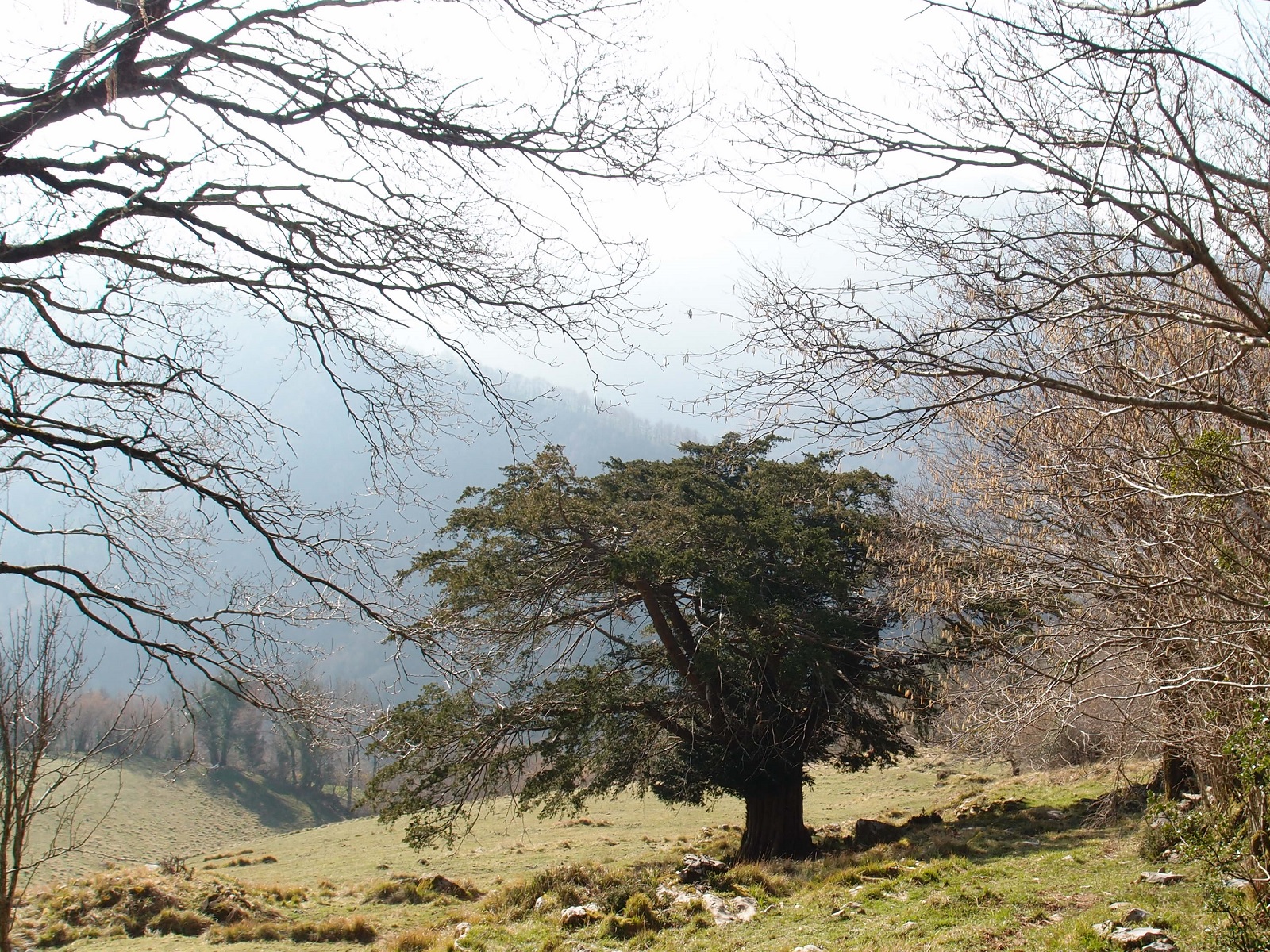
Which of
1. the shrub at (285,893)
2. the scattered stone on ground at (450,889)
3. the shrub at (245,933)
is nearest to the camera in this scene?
the shrub at (245,933)

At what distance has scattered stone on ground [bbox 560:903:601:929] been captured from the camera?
387 inches

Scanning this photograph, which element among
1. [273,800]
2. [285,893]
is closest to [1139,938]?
[285,893]

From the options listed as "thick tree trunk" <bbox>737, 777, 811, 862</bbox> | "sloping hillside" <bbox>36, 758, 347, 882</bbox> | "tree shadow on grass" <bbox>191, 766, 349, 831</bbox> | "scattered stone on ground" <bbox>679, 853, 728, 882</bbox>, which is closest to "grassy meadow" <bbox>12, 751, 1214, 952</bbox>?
"scattered stone on ground" <bbox>679, 853, 728, 882</bbox>

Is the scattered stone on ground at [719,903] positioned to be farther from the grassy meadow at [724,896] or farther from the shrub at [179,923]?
the shrub at [179,923]

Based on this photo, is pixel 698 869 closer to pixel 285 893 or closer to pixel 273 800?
pixel 285 893

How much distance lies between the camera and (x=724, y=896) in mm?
10398

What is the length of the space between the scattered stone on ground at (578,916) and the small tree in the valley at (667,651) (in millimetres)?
2326

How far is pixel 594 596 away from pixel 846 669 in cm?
431

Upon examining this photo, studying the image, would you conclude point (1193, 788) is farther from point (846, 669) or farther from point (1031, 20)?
point (1031, 20)

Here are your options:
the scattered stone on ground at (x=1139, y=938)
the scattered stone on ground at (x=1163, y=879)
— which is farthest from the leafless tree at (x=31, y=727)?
the scattered stone on ground at (x=1163, y=879)

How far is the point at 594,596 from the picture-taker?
13.3 metres

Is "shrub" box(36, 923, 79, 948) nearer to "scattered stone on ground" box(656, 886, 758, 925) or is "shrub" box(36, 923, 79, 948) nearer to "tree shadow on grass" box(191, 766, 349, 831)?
"scattered stone on ground" box(656, 886, 758, 925)

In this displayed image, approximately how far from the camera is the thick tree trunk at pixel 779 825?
14.0m

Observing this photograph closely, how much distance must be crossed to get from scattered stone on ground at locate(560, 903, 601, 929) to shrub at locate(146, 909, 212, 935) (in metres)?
5.37
